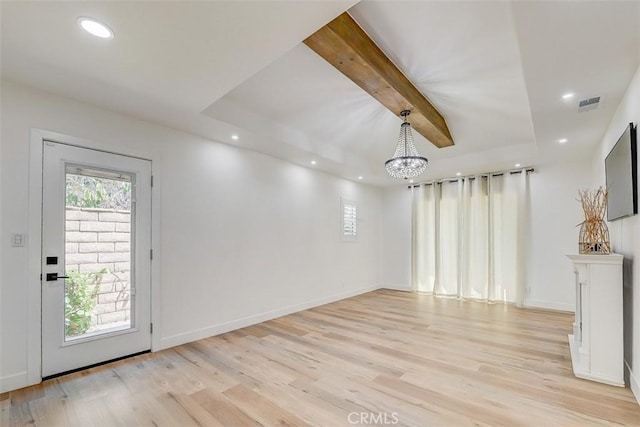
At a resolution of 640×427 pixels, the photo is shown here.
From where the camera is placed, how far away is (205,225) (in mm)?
3943

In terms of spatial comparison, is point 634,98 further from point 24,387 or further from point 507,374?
point 24,387

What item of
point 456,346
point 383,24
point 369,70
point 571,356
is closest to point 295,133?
point 369,70

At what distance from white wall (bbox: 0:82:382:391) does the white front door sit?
16 cm

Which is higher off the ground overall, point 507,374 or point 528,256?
point 528,256

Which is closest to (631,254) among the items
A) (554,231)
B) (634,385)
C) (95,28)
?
(634,385)

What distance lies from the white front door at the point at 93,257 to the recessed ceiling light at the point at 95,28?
147 centimetres

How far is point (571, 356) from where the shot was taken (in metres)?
3.20

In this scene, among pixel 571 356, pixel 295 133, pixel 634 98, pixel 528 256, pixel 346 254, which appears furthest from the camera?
pixel 346 254

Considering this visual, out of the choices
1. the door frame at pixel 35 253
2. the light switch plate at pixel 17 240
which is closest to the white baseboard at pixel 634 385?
the door frame at pixel 35 253

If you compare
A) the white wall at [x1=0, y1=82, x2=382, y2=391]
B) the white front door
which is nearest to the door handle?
the white front door

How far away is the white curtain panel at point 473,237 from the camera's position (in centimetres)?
575

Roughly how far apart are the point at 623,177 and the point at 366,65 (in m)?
2.65

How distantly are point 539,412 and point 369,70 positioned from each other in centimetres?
302

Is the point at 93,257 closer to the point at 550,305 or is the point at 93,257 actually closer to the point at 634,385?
the point at 634,385
